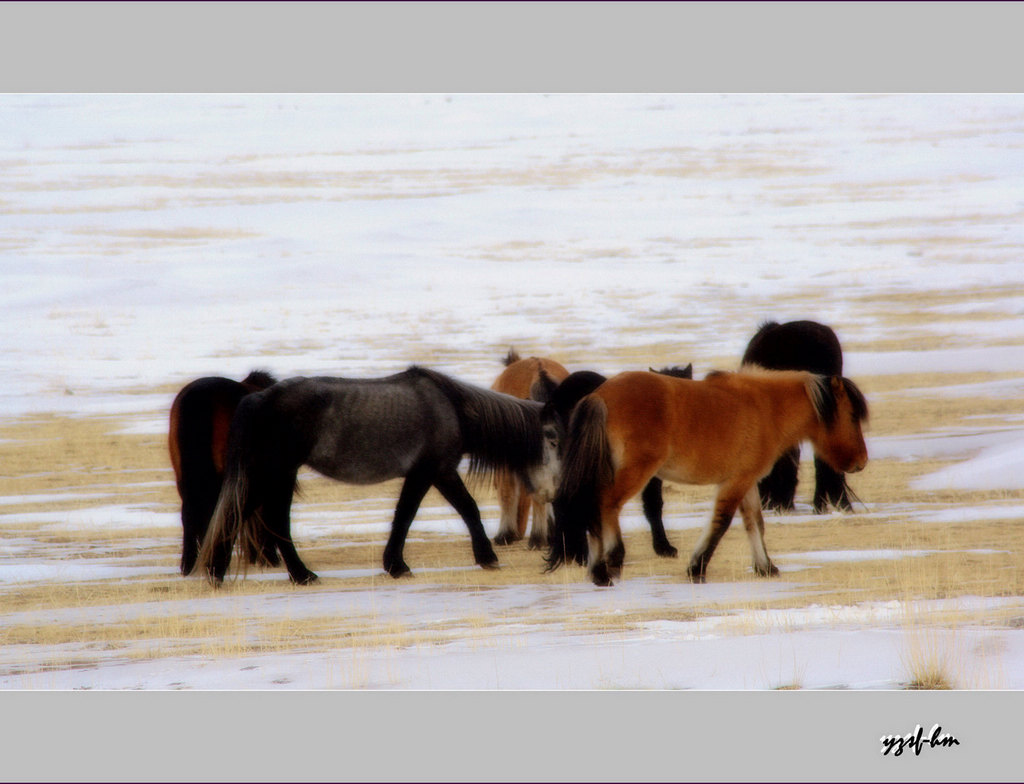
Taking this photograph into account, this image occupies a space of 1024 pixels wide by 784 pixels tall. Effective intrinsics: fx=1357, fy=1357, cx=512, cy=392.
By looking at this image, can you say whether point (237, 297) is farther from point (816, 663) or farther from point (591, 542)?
point (816, 663)

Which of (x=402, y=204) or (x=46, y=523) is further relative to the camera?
(x=402, y=204)

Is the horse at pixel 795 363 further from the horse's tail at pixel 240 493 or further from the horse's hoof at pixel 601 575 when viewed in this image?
the horse's tail at pixel 240 493

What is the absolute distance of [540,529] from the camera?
1110 cm

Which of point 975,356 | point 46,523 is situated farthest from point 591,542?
point 975,356

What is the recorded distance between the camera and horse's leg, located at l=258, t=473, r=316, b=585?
31.1ft

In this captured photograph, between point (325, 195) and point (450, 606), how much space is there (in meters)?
26.0

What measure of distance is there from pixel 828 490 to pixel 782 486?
43 centimetres

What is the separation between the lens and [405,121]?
37219 millimetres

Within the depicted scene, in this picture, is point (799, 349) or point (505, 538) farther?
point (799, 349)

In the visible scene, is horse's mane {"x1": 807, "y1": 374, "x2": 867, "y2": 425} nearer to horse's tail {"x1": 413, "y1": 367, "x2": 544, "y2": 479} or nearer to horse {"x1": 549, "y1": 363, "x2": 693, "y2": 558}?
horse {"x1": 549, "y1": 363, "x2": 693, "y2": 558}

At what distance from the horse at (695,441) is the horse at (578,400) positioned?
2.65 ft

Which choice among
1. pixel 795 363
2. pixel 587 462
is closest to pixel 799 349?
pixel 795 363

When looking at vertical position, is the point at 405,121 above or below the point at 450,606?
above

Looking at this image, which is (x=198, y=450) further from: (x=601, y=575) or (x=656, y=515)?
(x=656, y=515)
